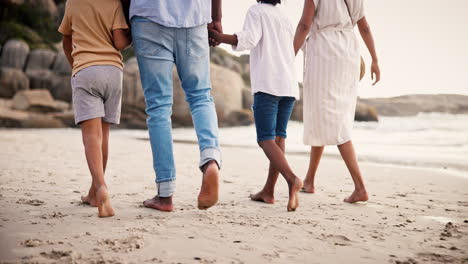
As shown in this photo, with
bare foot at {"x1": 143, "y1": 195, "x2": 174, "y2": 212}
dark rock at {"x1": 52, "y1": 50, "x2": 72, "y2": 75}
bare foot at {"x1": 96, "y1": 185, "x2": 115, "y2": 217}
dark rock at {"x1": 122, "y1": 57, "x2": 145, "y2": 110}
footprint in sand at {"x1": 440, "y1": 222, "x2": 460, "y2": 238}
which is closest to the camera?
footprint in sand at {"x1": 440, "y1": 222, "x2": 460, "y2": 238}

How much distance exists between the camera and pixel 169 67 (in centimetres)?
251

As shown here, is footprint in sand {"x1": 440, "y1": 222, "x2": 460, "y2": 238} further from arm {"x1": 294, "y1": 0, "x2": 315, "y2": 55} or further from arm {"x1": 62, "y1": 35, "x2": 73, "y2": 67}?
arm {"x1": 62, "y1": 35, "x2": 73, "y2": 67}

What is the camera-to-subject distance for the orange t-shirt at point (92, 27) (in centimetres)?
246

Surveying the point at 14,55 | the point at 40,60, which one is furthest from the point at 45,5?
the point at 40,60

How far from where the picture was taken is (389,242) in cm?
202

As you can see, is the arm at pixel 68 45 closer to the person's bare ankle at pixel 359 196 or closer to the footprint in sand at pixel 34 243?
the footprint in sand at pixel 34 243

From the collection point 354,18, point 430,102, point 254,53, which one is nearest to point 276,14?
point 254,53

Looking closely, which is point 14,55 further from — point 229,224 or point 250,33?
point 229,224

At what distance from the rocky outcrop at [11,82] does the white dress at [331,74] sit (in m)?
16.1

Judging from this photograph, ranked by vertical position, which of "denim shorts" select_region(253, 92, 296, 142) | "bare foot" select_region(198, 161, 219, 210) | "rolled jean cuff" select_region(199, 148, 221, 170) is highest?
"denim shorts" select_region(253, 92, 296, 142)

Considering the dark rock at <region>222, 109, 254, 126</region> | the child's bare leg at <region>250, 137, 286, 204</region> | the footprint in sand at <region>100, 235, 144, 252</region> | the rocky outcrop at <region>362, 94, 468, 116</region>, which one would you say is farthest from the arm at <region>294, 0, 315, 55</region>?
the rocky outcrop at <region>362, 94, 468, 116</region>

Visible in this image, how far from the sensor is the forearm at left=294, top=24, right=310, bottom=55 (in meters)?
3.11

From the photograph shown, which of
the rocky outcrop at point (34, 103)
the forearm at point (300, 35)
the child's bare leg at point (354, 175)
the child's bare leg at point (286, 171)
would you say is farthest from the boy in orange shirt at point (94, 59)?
the rocky outcrop at point (34, 103)

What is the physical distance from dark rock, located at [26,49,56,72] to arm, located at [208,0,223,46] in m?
20.3
